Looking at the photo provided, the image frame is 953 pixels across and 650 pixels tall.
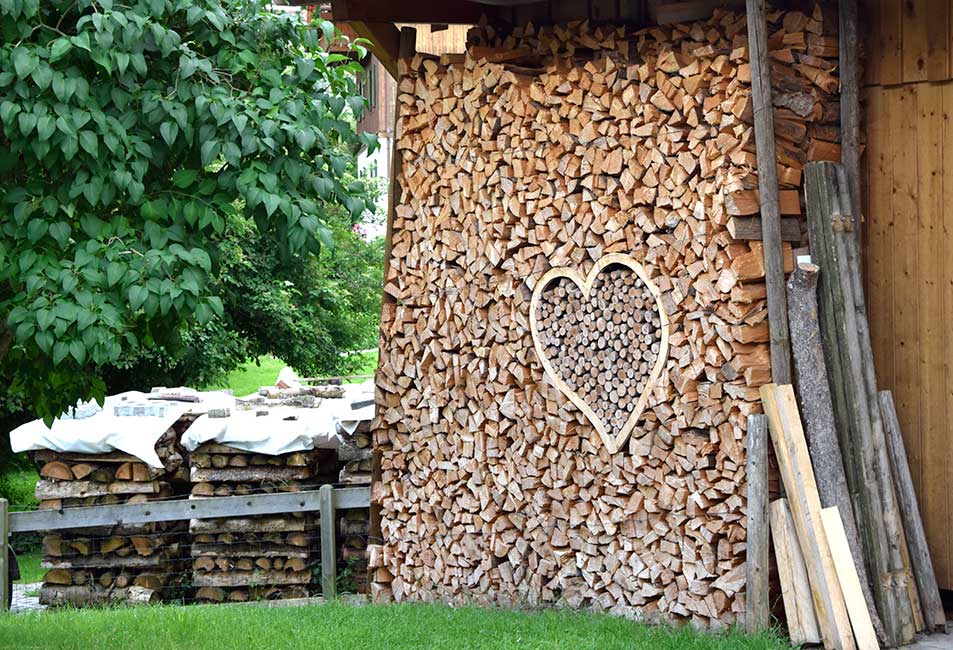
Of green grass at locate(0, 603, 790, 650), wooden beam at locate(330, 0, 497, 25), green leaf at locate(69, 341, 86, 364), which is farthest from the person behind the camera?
wooden beam at locate(330, 0, 497, 25)

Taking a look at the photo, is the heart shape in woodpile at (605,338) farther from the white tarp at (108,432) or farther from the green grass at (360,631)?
the white tarp at (108,432)

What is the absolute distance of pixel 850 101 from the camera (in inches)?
239

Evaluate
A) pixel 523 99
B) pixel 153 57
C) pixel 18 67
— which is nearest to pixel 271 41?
pixel 153 57

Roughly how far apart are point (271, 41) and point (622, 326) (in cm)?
245

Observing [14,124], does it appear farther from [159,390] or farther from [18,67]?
[159,390]

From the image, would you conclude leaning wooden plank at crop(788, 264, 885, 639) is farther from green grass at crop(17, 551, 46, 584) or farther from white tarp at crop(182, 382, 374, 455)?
green grass at crop(17, 551, 46, 584)

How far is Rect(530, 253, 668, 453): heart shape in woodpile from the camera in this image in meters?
6.48

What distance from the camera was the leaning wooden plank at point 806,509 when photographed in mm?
5562

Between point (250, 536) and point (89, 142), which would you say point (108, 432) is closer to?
point (250, 536)

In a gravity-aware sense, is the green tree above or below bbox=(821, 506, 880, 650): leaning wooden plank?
above

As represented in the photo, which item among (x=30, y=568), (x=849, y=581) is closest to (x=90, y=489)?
(x=30, y=568)

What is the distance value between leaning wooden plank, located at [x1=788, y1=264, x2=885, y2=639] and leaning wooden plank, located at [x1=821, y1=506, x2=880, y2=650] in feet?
0.51

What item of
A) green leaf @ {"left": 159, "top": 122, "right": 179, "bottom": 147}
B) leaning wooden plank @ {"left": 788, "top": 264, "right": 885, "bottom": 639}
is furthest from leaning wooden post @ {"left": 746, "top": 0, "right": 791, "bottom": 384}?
green leaf @ {"left": 159, "top": 122, "right": 179, "bottom": 147}

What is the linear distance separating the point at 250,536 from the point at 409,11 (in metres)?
4.07
